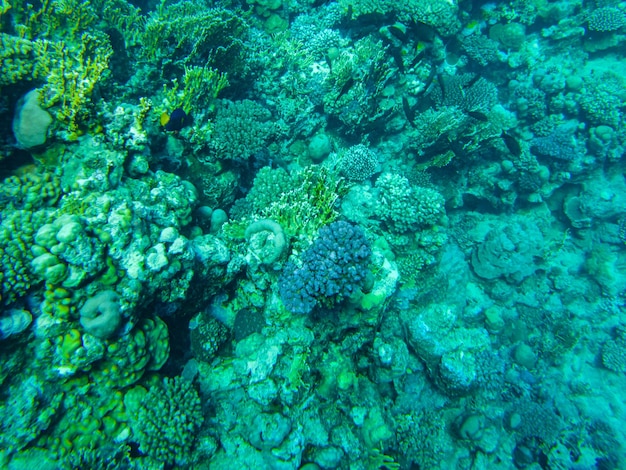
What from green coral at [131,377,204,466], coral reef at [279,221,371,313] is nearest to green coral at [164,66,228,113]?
coral reef at [279,221,371,313]

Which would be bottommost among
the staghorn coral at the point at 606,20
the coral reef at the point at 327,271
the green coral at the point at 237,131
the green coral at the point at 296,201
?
the coral reef at the point at 327,271

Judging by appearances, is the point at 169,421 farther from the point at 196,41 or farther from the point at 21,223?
the point at 196,41

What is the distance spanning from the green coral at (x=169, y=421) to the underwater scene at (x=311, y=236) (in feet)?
0.09

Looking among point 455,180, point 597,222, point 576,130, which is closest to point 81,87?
point 455,180

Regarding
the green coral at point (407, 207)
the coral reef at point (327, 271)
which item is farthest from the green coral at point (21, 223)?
the green coral at point (407, 207)

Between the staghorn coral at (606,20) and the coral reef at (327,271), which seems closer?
the coral reef at (327,271)

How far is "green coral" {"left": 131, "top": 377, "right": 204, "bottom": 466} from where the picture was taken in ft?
10.8

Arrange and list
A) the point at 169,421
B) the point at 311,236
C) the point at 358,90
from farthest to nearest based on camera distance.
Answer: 1. the point at 358,90
2. the point at 311,236
3. the point at 169,421

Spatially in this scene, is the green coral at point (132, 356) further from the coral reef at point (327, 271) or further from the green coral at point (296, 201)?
the green coral at point (296, 201)

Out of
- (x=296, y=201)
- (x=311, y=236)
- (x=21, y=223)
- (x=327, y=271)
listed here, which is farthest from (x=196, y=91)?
(x=327, y=271)

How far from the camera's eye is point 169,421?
11.1 feet

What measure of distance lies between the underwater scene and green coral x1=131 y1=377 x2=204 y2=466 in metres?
0.03

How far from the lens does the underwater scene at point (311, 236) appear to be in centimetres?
314

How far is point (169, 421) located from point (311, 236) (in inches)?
108
